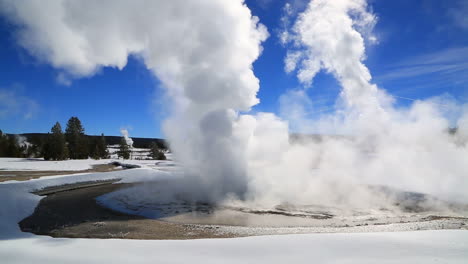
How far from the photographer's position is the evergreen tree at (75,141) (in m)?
53.2

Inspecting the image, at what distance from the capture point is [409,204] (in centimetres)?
1286

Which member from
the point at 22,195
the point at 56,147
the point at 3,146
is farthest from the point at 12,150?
the point at 22,195

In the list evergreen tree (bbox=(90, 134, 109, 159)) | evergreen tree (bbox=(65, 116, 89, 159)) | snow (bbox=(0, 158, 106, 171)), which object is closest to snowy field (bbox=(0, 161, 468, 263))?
snow (bbox=(0, 158, 106, 171))

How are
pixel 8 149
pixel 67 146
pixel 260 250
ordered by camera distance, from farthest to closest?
pixel 8 149
pixel 67 146
pixel 260 250

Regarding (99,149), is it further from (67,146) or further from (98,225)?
(98,225)

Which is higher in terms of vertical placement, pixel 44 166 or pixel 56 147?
pixel 56 147

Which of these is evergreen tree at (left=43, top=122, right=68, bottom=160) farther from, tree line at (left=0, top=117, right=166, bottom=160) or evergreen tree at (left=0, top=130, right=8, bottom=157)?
evergreen tree at (left=0, top=130, right=8, bottom=157)

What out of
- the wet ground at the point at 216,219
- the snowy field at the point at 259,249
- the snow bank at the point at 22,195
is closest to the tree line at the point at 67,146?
the snow bank at the point at 22,195

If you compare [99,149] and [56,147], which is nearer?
[56,147]

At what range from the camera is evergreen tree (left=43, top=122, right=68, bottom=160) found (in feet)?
155

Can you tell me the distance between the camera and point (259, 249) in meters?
5.73

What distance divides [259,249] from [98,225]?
20.3ft

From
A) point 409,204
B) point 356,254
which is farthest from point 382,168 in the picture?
point 356,254

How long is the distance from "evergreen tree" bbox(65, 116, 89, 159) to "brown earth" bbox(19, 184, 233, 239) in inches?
1806
